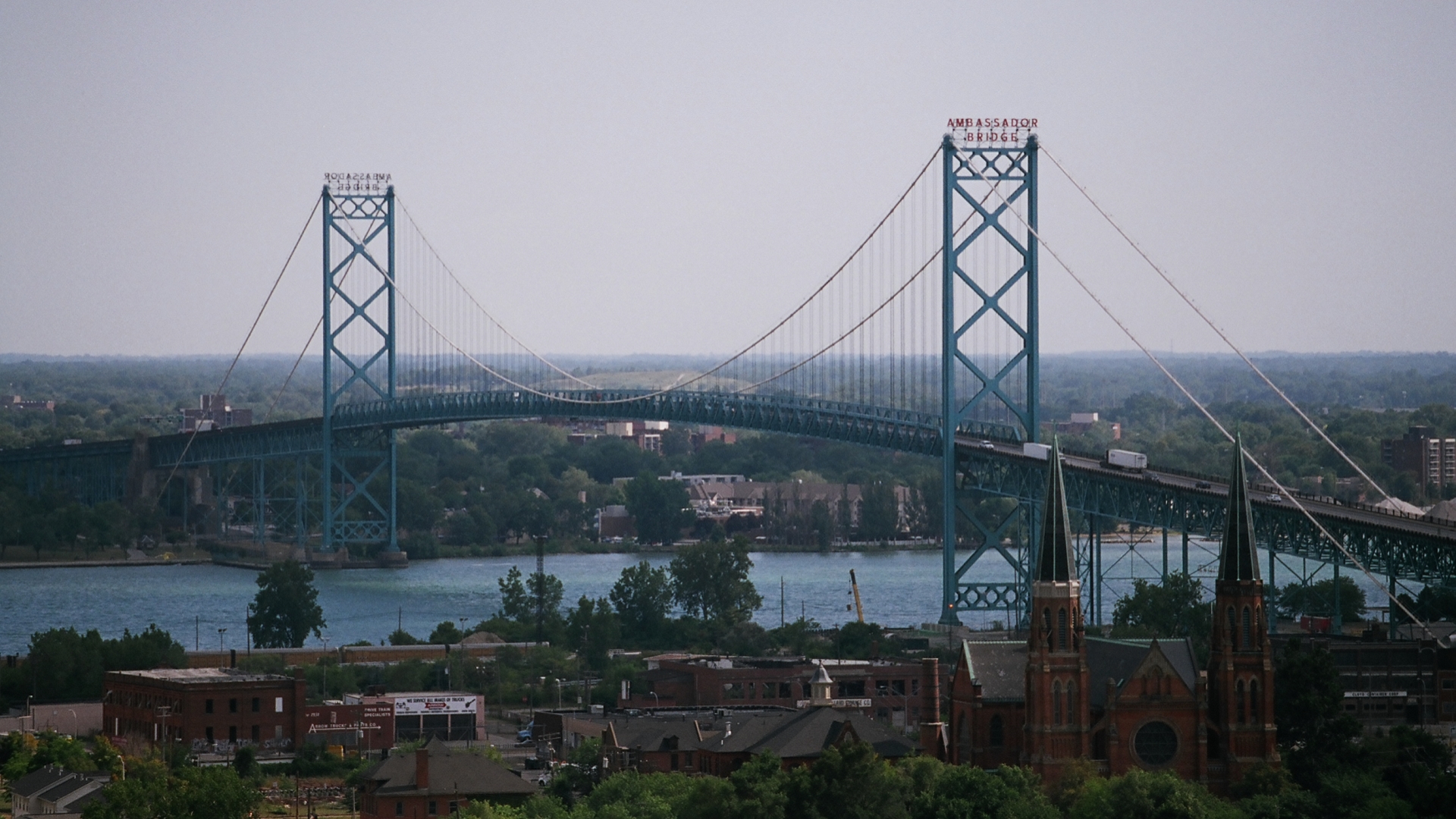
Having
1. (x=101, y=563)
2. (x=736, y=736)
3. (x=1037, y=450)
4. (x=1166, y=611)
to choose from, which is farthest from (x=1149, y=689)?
(x=101, y=563)

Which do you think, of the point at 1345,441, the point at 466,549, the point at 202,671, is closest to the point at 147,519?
the point at 466,549

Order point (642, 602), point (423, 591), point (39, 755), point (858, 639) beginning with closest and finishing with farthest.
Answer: point (39, 755)
point (858, 639)
point (642, 602)
point (423, 591)

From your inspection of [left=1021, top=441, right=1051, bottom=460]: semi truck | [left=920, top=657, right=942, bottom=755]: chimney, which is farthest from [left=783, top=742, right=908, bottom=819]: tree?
[left=1021, top=441, right=1051, bottom=460]: semi truck

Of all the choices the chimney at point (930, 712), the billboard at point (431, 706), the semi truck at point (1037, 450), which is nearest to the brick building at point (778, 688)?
the billboard at point (431, 706)

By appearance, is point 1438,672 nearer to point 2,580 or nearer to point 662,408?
point 662,408

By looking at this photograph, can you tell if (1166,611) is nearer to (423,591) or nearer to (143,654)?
(143,654)
